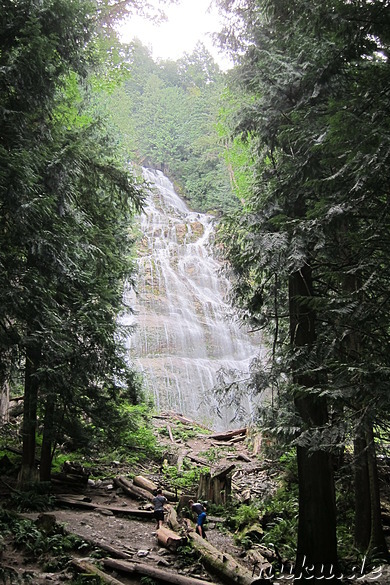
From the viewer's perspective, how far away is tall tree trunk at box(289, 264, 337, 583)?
17.2 feet

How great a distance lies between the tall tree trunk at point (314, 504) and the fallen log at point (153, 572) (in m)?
1.29

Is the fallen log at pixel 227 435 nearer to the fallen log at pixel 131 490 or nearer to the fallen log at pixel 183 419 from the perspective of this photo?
the fallen log at pixel 183 419

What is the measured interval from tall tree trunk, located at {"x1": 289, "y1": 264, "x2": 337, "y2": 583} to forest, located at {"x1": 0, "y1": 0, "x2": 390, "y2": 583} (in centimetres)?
2

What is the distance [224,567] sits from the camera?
5574mm

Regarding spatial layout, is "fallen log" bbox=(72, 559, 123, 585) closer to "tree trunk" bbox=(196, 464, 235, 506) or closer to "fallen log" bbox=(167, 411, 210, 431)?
"tree trunk" bbox=(196, 464, 235, 506)

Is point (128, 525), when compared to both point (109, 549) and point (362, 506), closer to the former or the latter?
point (109, 549)

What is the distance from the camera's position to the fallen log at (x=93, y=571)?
4977mm

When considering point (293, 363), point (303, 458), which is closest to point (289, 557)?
point (303, 458)

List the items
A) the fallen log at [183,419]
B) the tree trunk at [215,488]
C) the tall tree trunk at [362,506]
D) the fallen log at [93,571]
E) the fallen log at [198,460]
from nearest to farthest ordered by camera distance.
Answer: the fallen log at [93,571]
the tall tree trunk at [362,506]
the tree trunk at [215,488]
the fallen log at [198,460]
the fallen log at [183,419]

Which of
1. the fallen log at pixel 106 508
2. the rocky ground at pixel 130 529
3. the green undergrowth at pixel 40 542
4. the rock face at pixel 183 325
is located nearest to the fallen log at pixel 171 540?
the rocky ground at pixel 130 529

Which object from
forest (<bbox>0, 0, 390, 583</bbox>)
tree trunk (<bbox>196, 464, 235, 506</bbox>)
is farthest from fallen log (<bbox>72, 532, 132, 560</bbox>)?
tree trunk (<bbox>196, 464, 235, 506</bbox>)

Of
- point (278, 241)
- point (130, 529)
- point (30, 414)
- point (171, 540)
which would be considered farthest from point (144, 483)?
point (278, 241)

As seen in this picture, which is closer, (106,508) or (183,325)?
(106,508)

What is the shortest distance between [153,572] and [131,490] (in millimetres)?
4423
